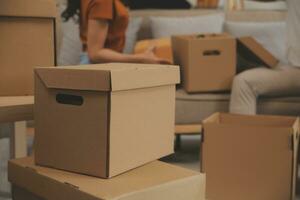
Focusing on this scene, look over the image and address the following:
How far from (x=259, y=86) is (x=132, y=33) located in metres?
1.02

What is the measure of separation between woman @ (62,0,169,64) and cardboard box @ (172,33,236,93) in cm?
36

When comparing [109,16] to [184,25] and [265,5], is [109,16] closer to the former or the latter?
[184,25]

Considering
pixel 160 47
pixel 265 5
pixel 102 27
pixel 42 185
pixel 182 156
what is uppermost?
pixel 265 5

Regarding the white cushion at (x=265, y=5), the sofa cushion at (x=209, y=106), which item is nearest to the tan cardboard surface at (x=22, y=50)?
the sofa cushion at (x=209, y=106)

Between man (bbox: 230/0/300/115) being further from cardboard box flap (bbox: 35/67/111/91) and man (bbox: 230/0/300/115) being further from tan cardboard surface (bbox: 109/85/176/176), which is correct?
cardboard box flap (bbox: 35/67/111/91)

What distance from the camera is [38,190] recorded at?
3.73 ft

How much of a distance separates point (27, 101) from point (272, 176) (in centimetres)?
101

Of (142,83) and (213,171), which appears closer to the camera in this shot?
(142,83)

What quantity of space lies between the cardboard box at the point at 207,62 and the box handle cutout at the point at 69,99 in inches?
56.3

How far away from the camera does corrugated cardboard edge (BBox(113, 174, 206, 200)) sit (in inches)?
41.6

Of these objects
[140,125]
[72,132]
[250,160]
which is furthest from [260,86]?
[72,132]

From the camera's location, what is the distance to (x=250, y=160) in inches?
70.9

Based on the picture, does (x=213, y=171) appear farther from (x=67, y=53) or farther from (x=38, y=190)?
(x=67, y=53)

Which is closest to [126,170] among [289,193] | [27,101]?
[27,101]
